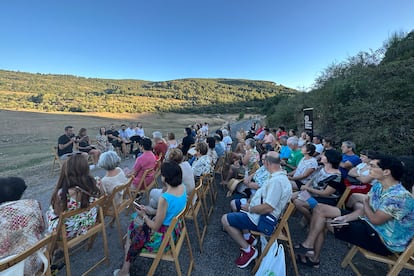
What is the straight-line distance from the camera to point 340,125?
29.8ft

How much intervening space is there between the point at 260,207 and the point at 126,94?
7798 centimetres

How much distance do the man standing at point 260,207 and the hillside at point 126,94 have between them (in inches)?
1469

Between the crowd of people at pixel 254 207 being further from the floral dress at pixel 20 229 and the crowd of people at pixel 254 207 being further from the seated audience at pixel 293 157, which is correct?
the seated audience at pixel 293 157

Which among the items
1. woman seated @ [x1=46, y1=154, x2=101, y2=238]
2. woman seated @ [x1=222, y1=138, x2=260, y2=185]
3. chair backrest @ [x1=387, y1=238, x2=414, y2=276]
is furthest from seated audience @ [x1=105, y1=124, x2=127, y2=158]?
chair backrest @ [x1=387, y1=238, x2=414, y2=276]

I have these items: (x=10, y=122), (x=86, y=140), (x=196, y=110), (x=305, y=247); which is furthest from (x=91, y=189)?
(x=196, y=110)

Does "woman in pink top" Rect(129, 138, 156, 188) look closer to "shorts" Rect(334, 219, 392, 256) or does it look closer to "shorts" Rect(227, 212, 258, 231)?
"shorts" Rect(227, 212, 258, 231)

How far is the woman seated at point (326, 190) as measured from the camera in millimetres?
3012

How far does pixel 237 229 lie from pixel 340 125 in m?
8.69

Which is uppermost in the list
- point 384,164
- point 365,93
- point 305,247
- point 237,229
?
point 365,93

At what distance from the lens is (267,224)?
2.39 metres

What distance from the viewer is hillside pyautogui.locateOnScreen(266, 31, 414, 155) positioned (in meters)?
6.32

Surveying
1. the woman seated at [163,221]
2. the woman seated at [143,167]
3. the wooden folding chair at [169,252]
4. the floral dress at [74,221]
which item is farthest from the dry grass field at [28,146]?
the wooden folding chair at [169,252]

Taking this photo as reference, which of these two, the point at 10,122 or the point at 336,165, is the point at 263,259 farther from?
the point at 10,122

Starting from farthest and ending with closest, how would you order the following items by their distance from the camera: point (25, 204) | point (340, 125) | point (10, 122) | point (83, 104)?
point (83, 104)
point (10, 122)
point (340, 125)
point (25, 204)
